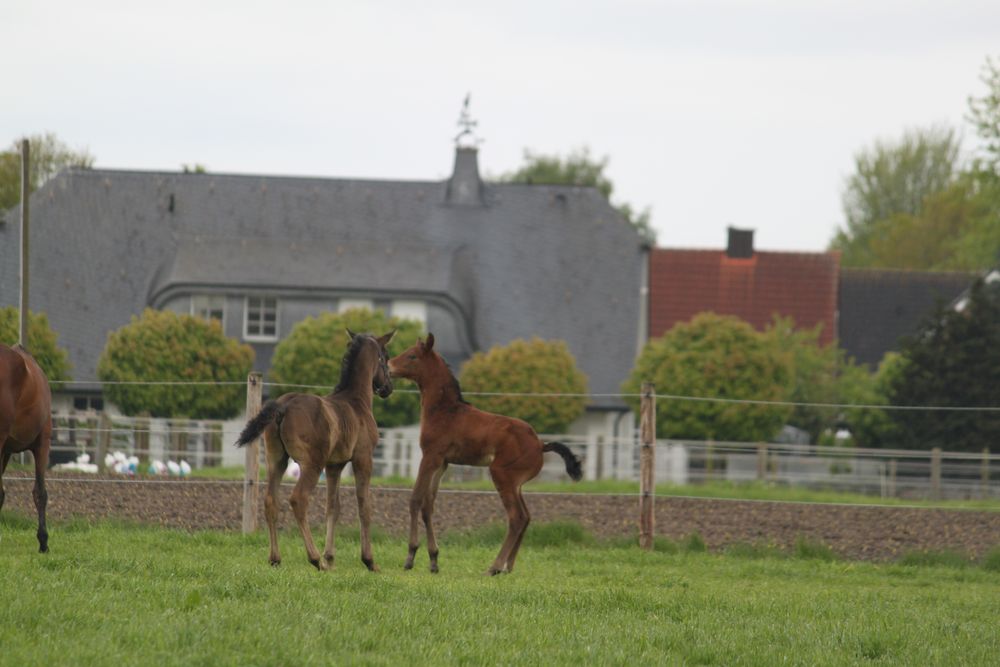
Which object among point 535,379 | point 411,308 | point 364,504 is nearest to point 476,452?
point 364,504

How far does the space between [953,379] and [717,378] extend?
237 inches

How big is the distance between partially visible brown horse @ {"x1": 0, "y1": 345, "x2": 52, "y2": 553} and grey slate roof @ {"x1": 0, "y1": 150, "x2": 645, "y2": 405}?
1350 inches

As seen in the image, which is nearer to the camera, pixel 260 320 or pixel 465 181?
pixel 260 320

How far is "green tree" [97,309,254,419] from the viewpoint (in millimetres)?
39375

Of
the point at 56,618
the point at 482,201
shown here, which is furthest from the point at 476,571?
the point at 482,201

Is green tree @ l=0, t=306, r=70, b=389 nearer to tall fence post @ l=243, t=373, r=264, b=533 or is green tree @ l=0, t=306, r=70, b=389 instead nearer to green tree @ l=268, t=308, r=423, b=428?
tall fence post @ l=243, t=373, r=264, b=533

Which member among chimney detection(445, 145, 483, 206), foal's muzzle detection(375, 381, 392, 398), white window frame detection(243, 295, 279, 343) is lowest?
foal's muzzle detection(375, 381, 392, 398)

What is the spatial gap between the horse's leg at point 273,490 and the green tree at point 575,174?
73863 mm

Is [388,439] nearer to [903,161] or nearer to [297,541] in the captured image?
[297,541]

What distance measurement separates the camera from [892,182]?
8550 centimetres

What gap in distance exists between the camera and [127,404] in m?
39.0

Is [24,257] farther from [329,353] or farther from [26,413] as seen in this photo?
[329,353]

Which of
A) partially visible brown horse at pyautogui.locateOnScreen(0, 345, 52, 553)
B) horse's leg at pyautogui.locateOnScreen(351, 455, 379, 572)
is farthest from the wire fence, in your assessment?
horse's leg at pyautogui.locateOnScreen(351, 455, 379, 572)

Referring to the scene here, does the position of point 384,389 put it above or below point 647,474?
above
